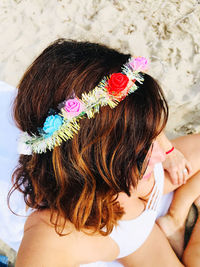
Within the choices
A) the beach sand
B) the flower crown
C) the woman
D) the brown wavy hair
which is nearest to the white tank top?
the woman

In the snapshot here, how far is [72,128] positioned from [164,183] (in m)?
0.90

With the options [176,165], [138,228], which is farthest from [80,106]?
[176,165]

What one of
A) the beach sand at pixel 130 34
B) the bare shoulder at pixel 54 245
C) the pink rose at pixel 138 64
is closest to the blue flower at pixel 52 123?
the pink rose at pixel 138 64

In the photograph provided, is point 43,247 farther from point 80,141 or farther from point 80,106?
point 80,106

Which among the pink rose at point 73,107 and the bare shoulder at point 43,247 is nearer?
the pink rose at point 73,107

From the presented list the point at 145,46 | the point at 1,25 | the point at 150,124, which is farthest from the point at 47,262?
the point at 1,25

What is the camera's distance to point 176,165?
5.32ft

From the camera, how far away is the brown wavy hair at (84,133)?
38.0 inches

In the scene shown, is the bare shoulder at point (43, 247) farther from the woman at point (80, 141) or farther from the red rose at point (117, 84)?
the red rose at point (117, 84)

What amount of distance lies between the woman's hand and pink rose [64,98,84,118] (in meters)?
0.88

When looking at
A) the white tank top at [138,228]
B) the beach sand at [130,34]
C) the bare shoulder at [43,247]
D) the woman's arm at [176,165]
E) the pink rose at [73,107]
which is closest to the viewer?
the pink rose at [73,107]

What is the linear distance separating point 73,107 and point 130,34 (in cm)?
173

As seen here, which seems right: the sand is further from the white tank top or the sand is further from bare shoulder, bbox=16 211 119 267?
bare shoulder, bbox=16 211 119 267

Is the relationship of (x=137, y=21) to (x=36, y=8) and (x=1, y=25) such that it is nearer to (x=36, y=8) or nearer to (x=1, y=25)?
(x=36, y=8)
